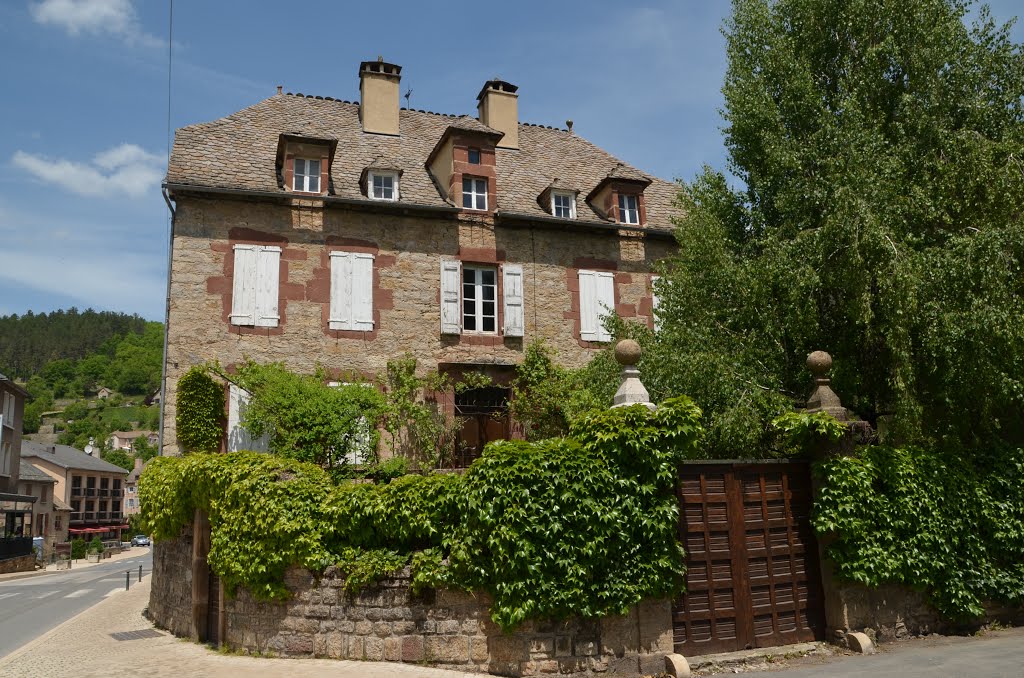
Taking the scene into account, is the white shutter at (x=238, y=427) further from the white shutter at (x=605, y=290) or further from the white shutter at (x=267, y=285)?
the white shutter at (x=605, y=290)

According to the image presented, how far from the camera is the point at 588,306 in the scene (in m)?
15.5

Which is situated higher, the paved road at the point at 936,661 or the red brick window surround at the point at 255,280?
the red brick window surround at the point at 255,280

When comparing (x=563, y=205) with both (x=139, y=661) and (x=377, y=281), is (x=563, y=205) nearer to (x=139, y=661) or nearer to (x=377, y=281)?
(x=377, y=281)

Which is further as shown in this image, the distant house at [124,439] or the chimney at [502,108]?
the distant house at [124,439]

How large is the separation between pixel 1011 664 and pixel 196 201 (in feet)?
45.0

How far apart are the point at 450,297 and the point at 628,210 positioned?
4630 millimetres

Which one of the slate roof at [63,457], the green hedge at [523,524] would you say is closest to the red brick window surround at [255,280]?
the green hedge at [523,524]

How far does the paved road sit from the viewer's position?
6.68 m

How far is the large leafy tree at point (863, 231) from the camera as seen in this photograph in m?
8.84

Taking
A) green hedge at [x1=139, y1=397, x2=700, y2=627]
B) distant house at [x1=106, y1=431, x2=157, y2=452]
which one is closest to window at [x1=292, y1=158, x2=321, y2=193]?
green hedge at [x1=139, y1=397, x2=700, y2=627]

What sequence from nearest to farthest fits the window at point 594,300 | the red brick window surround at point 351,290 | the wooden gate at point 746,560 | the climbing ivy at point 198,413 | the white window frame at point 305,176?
1. the wooden gate at point 746,560
2. the climbing ivy at point 198,413
3. the red brick window surround at point 351,290
4. the white window frame at point 305,176
5. the window at point 594,300

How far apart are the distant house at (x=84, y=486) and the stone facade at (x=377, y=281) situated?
159ft

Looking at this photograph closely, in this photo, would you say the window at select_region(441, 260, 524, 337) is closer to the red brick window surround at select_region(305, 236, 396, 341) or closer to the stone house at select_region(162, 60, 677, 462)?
the stone house at select_region(162, 60, 677, 462)

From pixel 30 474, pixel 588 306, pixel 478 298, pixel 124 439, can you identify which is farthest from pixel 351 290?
pixel 124 439
